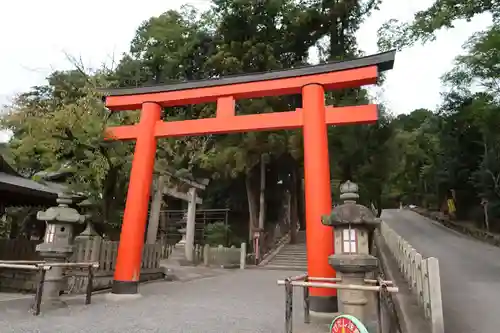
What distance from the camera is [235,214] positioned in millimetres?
26156

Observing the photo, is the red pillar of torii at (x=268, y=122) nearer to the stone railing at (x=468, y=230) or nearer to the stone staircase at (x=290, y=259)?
the stone staircase at (x=290, y=259)

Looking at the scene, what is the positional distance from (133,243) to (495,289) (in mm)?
8594

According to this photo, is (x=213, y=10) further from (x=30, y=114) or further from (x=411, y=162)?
(x=411, y=162)

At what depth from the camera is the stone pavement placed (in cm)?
538

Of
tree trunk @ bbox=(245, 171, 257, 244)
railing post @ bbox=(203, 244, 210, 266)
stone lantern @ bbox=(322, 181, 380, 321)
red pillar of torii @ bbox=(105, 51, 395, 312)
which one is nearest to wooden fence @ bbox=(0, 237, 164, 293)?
red pillar of torii @ bbox=(105, 51, 395, 312)

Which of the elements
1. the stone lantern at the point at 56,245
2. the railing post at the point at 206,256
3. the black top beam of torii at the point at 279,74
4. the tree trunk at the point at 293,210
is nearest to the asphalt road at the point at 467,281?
the black top beam of torii at the point at 279,74

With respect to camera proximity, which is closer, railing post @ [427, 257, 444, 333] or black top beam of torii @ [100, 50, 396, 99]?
railing post @ [427, 257, 444, 333]

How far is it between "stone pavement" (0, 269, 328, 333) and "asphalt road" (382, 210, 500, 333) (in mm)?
2409

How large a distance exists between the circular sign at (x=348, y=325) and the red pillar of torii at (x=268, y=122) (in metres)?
2.86

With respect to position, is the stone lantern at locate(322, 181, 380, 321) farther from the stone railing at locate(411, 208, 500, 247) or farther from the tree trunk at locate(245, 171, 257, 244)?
the stone railing at locate(411, 208, 500, 247)

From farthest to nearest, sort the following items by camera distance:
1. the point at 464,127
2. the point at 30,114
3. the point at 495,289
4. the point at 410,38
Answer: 1. the point at 464,127
2. the point at 410,38
3. the point at 30,114
4. the point at 495,289

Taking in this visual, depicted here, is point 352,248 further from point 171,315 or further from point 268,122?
point 268,122

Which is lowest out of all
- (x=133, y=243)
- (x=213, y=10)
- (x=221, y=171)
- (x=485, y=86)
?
(x=133, y=243)

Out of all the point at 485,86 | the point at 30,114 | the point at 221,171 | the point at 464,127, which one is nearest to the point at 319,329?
the point at 30,114
